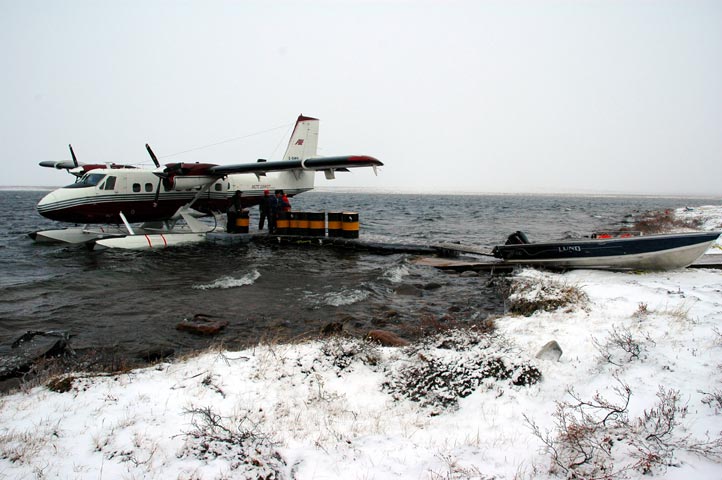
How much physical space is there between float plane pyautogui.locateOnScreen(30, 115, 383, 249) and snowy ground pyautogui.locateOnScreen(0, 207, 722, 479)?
32.5 ft

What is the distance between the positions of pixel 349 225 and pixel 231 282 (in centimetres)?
711

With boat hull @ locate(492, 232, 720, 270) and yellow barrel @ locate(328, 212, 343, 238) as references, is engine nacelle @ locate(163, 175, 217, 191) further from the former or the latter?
boat hull @ locate(492, 232, 720, 270)

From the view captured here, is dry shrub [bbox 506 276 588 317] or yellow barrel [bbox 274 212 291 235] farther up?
yellow barrel [bbox 274 212 291 235]

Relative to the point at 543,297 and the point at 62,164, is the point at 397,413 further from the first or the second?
the point at 62,164

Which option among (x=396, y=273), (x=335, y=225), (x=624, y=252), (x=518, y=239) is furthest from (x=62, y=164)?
(x=624, y=252)

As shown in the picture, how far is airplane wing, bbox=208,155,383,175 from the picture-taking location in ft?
47.1

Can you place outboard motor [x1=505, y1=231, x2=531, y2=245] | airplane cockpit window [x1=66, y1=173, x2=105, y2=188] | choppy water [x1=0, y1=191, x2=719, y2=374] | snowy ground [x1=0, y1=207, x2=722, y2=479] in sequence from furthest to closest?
1. airplane cockpit window [x1=66, y1=173, x2=105, y2=188]
2. outboard motor [x1=505, y1=231, x2=531, y2=245]
3. choppy water [x1=0, y1=191, x2=719, y2=374]
4. snowy ground [x1=0, y1=207, x2=722, y2=479]

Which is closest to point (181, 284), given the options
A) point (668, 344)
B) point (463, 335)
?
point (463, 335)

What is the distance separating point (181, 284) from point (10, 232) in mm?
18408

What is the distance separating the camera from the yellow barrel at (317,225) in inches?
688

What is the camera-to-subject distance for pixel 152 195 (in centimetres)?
1722

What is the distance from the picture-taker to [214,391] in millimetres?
4438

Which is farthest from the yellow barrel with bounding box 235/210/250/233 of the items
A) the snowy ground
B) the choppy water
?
the snowy ground

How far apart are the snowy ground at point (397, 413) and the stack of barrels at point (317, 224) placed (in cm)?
1168
